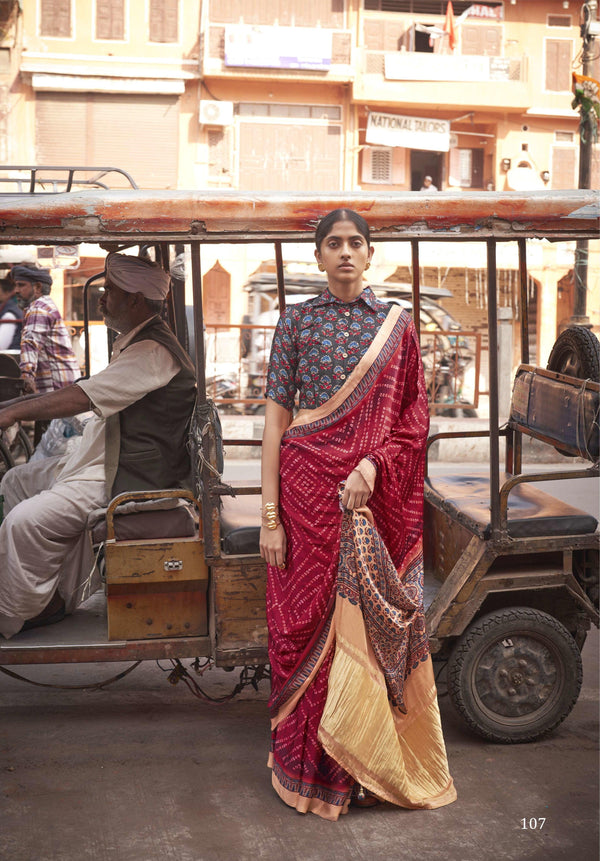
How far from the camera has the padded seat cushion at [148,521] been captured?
344 cm

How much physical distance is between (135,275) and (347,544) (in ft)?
4.55

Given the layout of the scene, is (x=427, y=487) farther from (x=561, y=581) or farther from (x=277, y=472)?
(x=277, y=472)

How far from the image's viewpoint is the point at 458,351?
13094 mm

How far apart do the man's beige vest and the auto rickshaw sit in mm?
111

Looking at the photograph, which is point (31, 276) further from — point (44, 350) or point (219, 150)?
point (219, 150)

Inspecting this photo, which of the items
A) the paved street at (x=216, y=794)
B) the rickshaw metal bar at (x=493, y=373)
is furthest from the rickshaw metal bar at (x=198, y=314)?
the paved street at (x=216, y=794)

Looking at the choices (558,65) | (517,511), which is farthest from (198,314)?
(558,65)

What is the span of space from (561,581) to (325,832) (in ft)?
4.44

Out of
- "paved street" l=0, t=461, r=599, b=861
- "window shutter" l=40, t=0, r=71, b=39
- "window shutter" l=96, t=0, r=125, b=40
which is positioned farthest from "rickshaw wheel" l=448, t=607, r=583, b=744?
"window shutter" l=40, t=0, r=71, b=39

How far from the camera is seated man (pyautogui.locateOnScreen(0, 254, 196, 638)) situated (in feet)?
11.3

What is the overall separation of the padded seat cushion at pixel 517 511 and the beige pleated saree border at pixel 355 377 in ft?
3.02

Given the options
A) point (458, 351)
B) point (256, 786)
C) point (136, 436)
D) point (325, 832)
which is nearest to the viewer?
point (325, 832)

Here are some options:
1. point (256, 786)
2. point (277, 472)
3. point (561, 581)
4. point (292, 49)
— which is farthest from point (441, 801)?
point (292, 49)

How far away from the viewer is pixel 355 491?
296 centimetres
